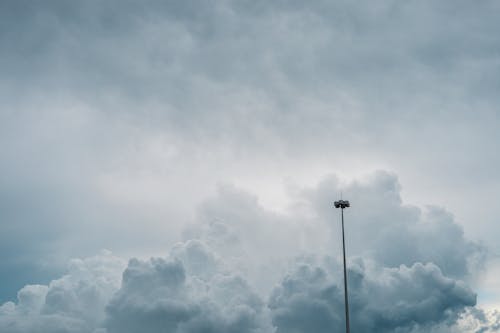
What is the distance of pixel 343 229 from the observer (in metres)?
64.8

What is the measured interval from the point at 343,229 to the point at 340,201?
6537mm

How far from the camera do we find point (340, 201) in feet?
232

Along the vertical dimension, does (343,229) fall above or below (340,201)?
below

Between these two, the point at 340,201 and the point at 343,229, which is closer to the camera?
the point at 343,229
